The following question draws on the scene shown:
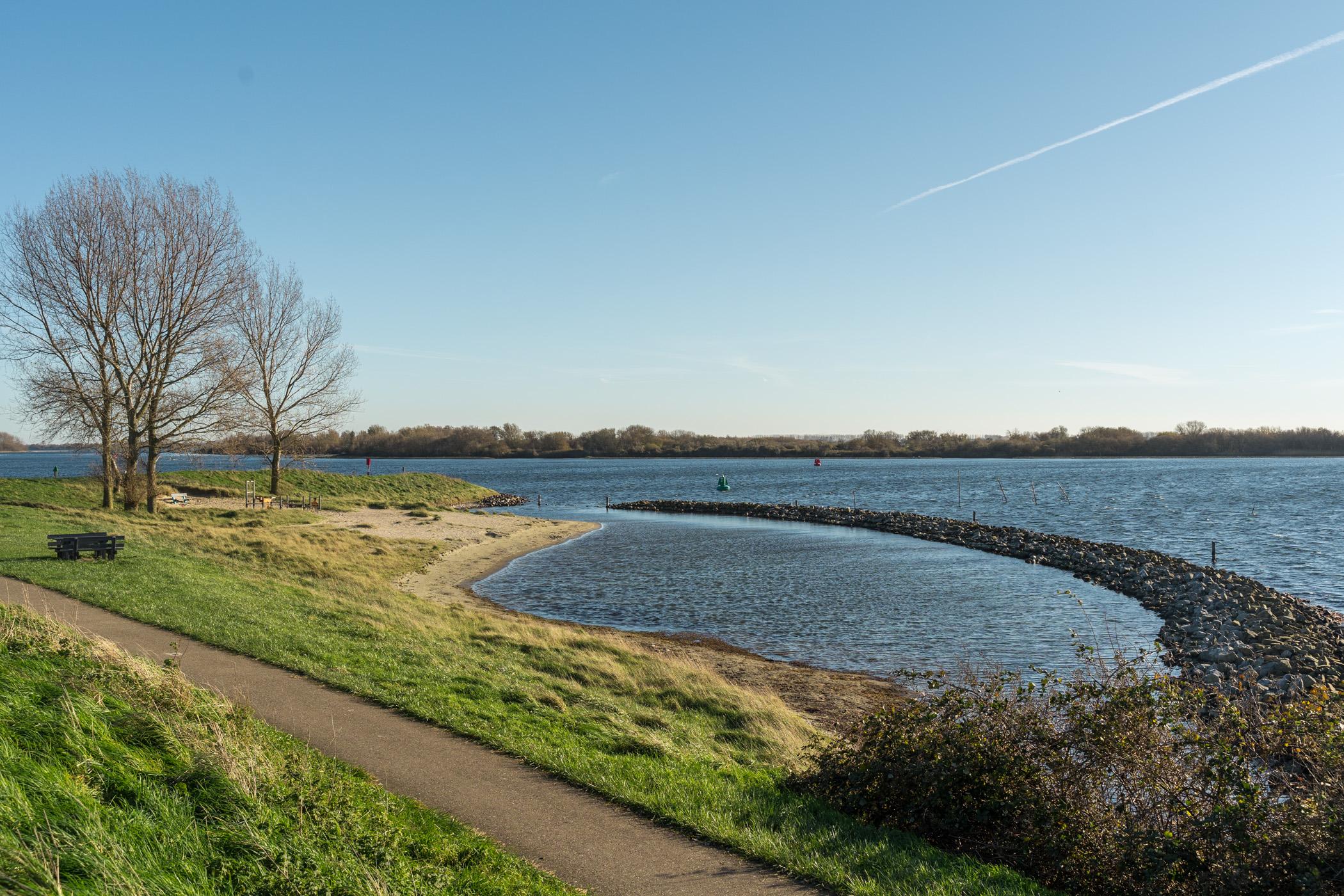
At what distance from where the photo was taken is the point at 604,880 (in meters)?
6.26

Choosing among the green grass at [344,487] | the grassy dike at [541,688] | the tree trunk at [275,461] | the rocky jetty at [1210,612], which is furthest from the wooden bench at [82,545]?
the green grass at [344,487]

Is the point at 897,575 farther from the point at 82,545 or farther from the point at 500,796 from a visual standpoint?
the point at 500,796

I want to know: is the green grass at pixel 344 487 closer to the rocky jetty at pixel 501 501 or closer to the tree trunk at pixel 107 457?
the rocky jetty at pixel 501 501

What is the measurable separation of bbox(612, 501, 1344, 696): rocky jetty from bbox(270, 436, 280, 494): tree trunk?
123 feet

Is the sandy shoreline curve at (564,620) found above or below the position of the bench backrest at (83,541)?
below

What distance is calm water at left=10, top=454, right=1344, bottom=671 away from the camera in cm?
2302

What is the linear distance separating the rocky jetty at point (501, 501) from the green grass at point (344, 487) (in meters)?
1.15

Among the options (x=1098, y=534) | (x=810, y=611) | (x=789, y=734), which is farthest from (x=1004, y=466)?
(x=789, y=734)

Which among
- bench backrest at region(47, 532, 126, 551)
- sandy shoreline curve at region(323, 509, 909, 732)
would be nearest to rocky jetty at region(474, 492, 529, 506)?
sandy shoreline curve at region(323, 509, 909, 732)

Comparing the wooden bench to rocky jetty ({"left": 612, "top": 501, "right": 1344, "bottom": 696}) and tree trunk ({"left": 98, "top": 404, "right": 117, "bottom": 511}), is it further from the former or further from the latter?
rocky jetty ({"left": 612, "top": 501, "right": 1344, "bottom": 696})

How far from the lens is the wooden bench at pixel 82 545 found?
2089 centimetres

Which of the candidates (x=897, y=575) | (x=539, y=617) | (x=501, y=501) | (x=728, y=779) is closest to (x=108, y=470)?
(x=539, y=617)

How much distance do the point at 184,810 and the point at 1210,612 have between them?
2729 centimetres

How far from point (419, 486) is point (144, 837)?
74.3 meters
